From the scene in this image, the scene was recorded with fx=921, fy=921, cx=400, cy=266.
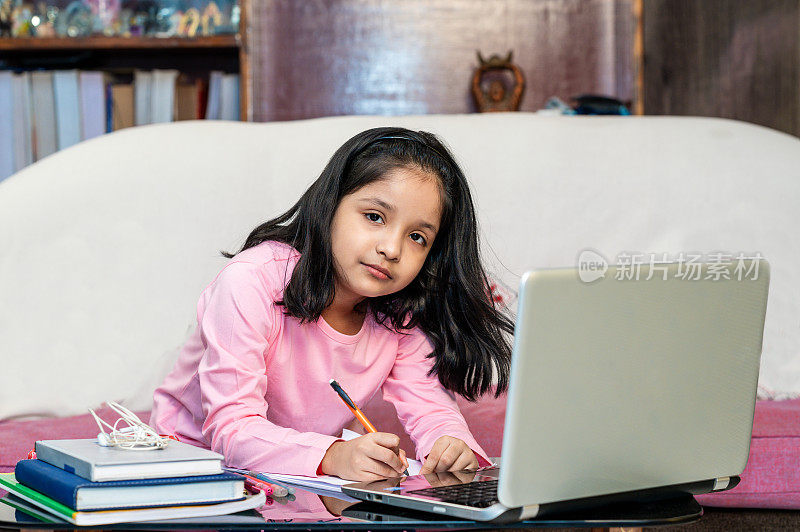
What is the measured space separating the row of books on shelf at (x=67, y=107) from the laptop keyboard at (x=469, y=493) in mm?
1861

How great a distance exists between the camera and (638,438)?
2.46 ft

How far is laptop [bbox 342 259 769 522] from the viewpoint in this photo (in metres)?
0.68

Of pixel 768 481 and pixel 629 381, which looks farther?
pixel 768 481

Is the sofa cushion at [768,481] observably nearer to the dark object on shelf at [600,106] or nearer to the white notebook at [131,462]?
the white notebook at [131,462]

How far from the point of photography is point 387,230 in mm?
1126

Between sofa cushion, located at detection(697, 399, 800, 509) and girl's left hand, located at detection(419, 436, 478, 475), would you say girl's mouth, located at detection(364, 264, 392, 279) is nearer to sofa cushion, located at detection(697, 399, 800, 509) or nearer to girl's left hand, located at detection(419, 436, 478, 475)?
girl's left hand, located at detection(419, 436, 478, 475)

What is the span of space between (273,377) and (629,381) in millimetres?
624

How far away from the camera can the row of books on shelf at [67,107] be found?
2.38 metres

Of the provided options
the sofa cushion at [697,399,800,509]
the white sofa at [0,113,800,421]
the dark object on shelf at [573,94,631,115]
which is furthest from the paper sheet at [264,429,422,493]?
the dark object on shelf at [573,94,631,115]

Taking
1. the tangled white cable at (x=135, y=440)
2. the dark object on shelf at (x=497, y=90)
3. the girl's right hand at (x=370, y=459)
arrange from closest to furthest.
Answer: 1. the tangled white cable at (x=135, y=440)
2. the girl's right hand at (x=370, y=459)
3. the dark object on shelf at (x=497, y=90)

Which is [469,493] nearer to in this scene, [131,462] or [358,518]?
[358,518]

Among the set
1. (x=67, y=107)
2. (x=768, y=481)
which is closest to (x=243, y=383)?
(x=768, y=481)

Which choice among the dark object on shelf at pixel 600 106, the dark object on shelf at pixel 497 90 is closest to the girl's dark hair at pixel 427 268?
the dark object on shelf at pixel 600 106

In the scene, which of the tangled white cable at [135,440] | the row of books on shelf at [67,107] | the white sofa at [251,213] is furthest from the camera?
the row of books on shelf at [67,107]
